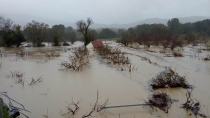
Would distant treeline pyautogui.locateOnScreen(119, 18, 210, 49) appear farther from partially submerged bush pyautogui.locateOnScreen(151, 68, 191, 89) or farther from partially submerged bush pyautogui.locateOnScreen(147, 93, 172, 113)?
partially submerged bush pyautogui.locateOnScreen(147, 93, 172, 113)

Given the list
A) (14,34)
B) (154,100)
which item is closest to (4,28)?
(14,34)

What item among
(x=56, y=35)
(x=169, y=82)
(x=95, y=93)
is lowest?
(x=95, y=93)

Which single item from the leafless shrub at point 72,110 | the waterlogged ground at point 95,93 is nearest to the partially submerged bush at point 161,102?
the waterlogged ground at point 95,93

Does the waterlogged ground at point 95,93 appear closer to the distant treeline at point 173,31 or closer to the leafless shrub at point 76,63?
the leafless shrub at point 76,63

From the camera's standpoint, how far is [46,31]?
41.8m

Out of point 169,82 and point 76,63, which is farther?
point 76,63

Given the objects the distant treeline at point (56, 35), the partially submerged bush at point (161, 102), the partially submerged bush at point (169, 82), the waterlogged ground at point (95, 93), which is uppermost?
the distant treeline at point (56, 35)

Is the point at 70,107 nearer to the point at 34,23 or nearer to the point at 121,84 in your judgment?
the point at 121,84

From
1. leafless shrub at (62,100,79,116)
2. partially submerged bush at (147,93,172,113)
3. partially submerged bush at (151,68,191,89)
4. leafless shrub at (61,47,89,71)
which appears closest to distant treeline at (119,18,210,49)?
leafless shrub at (61,47,89,71)

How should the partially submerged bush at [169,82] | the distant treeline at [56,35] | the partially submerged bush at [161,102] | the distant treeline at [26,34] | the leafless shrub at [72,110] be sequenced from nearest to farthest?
the leafless shrub at [72,110] → the partially submerged bush at [161,102] → the partially submerged bush at [169,82] → the distant treeline at [56,35] → the distant treeline at [26,34]

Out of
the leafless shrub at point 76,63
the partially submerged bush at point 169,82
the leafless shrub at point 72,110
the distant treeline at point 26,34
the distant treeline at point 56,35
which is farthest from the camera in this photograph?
the distant treeline at point 26,34

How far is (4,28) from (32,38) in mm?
3723

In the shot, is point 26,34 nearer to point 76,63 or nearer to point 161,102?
point 76,63

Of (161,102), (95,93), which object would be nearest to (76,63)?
(95,93)
